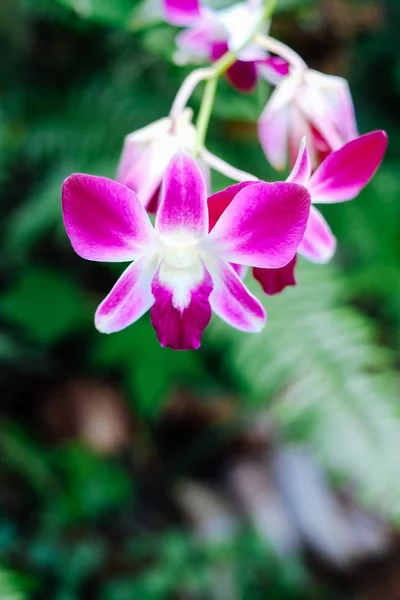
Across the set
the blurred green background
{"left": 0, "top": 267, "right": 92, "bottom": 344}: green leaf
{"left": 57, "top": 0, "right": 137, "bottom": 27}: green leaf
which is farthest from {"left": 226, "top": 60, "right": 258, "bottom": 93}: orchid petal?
{"left": 0, "top": 267, "right": 92, "bottom": 344}: green leaf

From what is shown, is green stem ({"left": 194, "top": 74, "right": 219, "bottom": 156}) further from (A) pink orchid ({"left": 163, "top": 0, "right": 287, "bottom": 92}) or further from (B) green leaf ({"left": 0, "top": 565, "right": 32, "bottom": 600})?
(B) green leaf ({"left": 0, "top": 565, "right": 32, "bottom": 600})

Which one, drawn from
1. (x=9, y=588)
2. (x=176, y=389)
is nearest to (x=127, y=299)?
(x=9, y=588)

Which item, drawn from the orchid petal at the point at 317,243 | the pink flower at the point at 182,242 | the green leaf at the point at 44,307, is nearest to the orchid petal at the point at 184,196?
the pink flower at the point at 182,242

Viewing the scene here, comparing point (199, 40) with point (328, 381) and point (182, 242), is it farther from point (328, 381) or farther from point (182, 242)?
point (328, 381)

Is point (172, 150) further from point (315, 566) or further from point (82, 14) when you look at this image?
point (315, 566)

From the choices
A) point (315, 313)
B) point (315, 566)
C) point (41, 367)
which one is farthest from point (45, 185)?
point (315, 566)

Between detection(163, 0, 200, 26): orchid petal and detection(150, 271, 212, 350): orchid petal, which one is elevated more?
detection(163, 0, 200, 26): orchid petal

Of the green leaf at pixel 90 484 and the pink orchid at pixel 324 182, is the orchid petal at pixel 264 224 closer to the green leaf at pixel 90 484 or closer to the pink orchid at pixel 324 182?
the pink orchid at pixel 324 182
